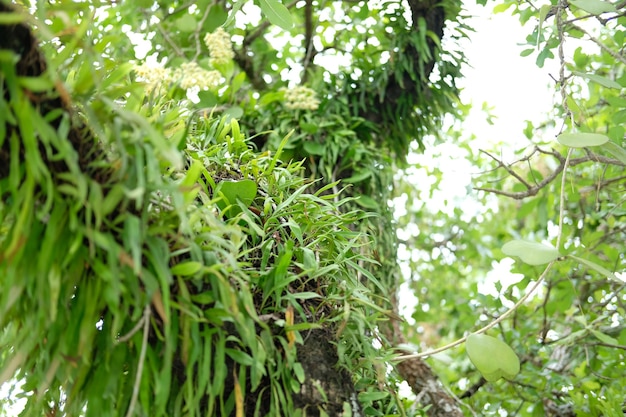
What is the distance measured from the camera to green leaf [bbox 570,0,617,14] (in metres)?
1.03

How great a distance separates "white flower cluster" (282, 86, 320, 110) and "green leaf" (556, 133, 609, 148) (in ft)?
2.45

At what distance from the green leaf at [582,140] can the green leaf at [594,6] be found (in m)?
0.25

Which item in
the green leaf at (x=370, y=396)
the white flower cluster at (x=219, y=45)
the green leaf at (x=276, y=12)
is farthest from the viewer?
the white flower cluster at (x=219, y=45)

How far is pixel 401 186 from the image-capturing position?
248cm

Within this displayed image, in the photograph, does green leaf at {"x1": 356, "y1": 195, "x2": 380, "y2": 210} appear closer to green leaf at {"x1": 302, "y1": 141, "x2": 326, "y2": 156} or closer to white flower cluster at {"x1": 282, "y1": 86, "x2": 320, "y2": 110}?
green leaf at {"x1": 302, "y1": 141, "x2": 326, "y2": 156}

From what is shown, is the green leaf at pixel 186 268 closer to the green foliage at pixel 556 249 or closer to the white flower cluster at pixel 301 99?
the green foliage at pixel 556 249

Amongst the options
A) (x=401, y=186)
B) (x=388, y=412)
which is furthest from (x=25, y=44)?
(x=401, y=186)

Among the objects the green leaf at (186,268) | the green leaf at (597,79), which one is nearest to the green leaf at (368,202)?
the green leaf at (597,79)

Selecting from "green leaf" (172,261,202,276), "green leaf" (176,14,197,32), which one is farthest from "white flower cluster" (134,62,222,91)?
"green leaf" (172,261,202,276)

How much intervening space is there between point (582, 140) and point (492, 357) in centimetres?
36

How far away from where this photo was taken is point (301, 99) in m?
1.59

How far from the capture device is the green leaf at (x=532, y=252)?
851 millimetres

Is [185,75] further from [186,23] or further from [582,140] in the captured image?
[582,140]

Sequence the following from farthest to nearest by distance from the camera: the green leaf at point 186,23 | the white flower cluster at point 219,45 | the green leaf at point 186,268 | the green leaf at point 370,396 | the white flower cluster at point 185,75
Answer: the green leaf at point 186,23 → the white flower cluster at point 219,45 → the white flower cluster at point 185,75 → the green leaf at point 370,396 → the green leaf at point 186,268
